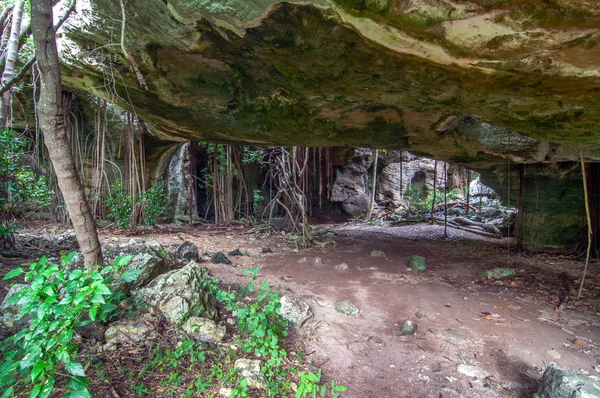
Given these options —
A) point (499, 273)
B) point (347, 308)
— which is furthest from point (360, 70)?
point (499, 273)

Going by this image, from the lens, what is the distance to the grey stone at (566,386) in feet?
4.68

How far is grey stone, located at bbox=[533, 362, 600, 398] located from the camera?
4.68 feet

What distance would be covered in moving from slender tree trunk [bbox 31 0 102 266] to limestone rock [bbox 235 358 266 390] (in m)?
1.09

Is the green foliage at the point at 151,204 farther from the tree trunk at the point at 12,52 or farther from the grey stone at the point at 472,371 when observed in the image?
the grey stone at the point at 472,371

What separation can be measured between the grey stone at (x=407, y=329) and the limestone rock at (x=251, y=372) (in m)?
1.18

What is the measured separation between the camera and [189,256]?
346 cm

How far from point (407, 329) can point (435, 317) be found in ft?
1.24

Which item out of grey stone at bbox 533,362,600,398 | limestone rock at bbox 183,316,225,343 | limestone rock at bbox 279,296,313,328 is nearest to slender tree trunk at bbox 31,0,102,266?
limestone rock at bbox 183,316,225,343

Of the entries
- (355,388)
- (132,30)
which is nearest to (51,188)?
(132,30)

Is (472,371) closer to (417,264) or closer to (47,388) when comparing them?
(417,264)

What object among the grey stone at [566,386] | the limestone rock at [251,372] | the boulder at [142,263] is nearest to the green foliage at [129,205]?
the boulder at [142,263]

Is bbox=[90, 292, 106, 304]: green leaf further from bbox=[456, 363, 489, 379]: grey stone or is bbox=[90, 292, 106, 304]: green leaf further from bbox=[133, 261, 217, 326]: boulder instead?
bbox=[456, 363, 489, 379]: grey stone

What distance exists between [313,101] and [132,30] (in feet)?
5.86

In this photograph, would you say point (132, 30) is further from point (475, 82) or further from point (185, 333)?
point (475, 82)
